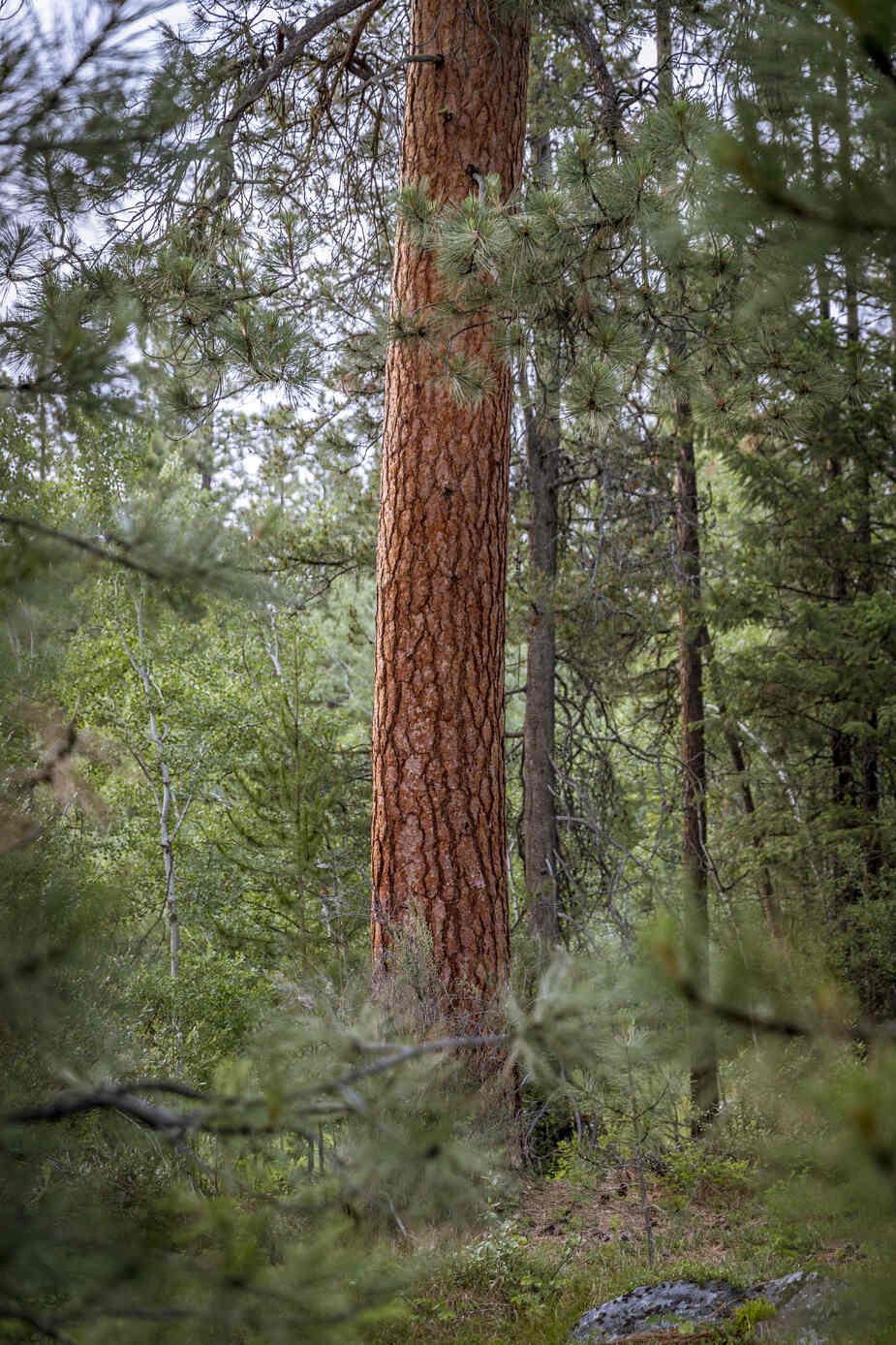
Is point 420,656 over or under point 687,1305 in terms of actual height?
over

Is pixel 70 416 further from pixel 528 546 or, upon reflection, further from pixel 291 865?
pixel 528 546

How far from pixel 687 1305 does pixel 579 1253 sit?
71 cm

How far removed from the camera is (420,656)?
15.0 ft

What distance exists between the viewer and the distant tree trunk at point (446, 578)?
14.5 feet

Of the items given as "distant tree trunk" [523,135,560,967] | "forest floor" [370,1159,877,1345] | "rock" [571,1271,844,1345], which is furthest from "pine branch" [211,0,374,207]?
"rock" [571,1271,844,1345]

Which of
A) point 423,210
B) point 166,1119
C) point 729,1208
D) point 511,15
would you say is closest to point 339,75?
point 511,15

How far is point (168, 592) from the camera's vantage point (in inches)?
85.2

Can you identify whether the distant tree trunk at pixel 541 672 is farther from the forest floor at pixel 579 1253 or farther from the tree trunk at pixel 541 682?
the forest floor at pixel 579 1253

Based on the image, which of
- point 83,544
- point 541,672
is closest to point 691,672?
point 541,672

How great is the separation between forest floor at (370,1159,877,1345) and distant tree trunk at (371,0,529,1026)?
3.21 feet

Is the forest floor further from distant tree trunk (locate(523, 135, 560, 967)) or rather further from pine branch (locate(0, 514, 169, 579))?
distant tree trunk (locate(523, 135, 560, 967))

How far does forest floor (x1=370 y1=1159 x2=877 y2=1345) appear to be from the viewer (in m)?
3.40

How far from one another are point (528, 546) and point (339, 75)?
141 inches

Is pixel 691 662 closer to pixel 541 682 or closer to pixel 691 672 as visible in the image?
pixel 691 672
